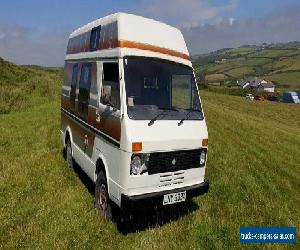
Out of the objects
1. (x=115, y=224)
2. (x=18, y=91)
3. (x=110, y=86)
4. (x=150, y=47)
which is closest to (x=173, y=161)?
(x=115, y=224)

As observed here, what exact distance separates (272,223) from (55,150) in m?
7.76

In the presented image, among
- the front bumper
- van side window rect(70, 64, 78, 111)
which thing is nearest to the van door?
the front bumper

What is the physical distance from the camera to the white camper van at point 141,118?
7.01 metres

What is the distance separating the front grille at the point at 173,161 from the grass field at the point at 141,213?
1.13m

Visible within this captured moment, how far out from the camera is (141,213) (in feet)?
27.0

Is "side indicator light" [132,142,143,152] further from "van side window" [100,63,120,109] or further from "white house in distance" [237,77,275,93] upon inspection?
"white house in distance" [237,77,275,93]

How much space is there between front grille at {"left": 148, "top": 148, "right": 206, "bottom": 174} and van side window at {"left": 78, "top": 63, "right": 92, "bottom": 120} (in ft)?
9.10

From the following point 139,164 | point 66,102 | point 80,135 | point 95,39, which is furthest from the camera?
point 66,102

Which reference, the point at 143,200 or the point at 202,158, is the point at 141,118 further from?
the point at 202,158

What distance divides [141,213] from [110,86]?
8.93 ft

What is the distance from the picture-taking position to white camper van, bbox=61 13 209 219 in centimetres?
701

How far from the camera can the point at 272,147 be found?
57.6 ft

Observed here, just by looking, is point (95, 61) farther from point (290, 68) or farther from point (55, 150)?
point (290, 68)

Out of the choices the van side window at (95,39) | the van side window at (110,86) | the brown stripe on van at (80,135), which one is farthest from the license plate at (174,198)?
the van side window at (95,39)
